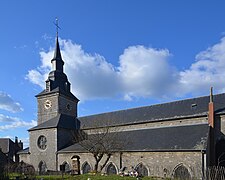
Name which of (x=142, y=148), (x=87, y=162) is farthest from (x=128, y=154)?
(x=87, y=162)

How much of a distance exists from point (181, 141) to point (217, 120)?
4418 mm

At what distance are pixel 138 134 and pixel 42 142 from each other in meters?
13.9

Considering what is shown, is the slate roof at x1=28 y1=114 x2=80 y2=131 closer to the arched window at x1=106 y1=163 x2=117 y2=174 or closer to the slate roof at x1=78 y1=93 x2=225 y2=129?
the slate roof at x1=78 y1=93 x2=225 y2=129

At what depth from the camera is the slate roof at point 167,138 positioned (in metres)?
23.3

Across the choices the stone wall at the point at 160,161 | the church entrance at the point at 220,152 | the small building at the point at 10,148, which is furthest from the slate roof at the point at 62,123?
the church entrance at the point at 220,152

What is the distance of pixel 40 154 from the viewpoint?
35.3 m

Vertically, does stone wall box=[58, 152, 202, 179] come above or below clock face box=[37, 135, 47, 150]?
below

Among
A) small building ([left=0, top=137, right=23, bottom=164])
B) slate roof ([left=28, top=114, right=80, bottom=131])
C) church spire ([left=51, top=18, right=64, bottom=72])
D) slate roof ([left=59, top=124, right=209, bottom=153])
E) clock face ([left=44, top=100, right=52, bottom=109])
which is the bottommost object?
small building ([left=0, top=137, right=23, bottom=164])

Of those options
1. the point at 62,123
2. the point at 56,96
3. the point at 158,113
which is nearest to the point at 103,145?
the point at 158,113

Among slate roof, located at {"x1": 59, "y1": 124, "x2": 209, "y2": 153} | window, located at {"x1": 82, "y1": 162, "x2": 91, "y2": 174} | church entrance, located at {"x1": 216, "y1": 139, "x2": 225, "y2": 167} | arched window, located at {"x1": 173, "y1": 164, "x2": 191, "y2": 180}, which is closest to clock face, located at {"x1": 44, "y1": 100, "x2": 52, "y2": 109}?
slate roof, located at {"x1": 59, "y1": 124, "x2": 209, "y2": 153}

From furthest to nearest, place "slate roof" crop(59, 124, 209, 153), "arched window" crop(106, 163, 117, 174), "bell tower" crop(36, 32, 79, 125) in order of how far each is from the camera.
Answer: "bell tower" crop(36, 32, 79, 125) → "arched window" crop(106, 163, 117, 174) → "slate roof" crop(59, 124, 209, 153)

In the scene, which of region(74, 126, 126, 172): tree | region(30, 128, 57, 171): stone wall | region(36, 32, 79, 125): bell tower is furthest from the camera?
region(36, 32, 79, 125): bell tower

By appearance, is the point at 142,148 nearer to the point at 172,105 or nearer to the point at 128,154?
the point at 128,154

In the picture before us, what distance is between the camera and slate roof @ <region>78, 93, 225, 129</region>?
90.2 ft
